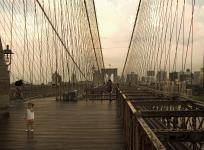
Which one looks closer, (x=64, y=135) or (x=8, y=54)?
(x=64, y=135)

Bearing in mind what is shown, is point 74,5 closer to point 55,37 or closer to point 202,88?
point 55,37

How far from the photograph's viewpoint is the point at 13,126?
11555 mm

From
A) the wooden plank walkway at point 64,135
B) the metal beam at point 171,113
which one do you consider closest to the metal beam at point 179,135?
the metal beam at point 171,113

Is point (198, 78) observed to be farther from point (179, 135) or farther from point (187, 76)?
point (179, 135)

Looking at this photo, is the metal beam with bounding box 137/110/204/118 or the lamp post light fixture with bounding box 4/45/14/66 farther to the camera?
the lamp post light fixture with bounding box 4/45/14/66

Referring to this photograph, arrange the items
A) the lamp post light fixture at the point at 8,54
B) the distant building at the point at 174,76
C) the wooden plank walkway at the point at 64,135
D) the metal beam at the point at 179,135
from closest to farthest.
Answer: the metal beam at the point at 179,135 → the wooden plank walkway at the point at 64,135 → the distant building at the point at 174,76 → the lamp post light fixture at the point at 8,54

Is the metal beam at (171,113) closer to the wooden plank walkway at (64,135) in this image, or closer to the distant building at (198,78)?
the wooden plank walkway at (64,135)

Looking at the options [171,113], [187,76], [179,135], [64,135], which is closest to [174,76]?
[187,76]

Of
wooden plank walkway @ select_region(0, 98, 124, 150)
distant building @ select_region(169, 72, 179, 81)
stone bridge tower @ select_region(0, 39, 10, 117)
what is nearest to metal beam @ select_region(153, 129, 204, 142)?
wooden plank walkway @ select_region(0, 98, 124, 150)

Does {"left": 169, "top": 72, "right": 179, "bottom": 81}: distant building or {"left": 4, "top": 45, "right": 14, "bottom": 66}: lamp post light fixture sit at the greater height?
{"left": 4, "top": 45, "right": 14, "bottom": 66}: lamp post light fixture

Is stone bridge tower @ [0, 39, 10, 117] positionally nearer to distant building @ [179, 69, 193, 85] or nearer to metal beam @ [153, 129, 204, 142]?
distant building @ [179, 69, 193, 85]

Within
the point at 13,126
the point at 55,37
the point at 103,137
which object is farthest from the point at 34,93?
the point at 103,137

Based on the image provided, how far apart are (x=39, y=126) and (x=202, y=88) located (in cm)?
446

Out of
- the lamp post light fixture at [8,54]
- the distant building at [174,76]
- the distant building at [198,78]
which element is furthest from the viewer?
the lamp post light fixture at [8,54]
